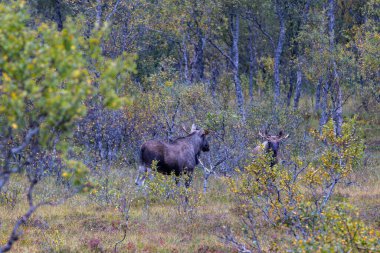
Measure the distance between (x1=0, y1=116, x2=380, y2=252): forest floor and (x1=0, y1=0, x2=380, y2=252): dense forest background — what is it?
0.17 feet

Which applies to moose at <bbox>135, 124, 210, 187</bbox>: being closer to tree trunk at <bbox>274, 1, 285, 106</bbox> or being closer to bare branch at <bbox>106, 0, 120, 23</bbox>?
bare branch at <bbox>106, 0, 120, 23</bbox>

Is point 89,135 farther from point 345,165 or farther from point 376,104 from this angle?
point 376,104

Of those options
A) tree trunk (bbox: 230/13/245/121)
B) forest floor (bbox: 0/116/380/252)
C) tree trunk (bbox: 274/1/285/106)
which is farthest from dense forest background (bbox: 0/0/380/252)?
tree trunk (bbox: 274/1/285/106)

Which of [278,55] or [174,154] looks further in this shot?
[278,55]

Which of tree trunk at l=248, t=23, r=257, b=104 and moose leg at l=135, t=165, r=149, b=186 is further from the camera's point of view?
tree trunk at l=248, t=23, r=257, b=104

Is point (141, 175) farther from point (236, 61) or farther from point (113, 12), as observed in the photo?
point (236, 61)

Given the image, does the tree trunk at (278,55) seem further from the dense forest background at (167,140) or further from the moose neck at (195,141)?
the moose neck at (195,141)

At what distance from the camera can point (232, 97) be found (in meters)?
34.9

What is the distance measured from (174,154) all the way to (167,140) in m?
2.47

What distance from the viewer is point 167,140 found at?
2234 cm

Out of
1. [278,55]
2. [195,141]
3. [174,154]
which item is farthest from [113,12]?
[278,55]

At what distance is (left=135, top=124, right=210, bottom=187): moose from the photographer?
19375mm

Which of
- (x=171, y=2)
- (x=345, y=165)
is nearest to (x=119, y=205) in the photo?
(x=345, y=165)

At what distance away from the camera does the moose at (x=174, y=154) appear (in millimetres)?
19375
